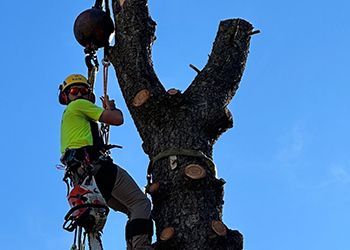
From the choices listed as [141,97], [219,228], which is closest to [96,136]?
[141,97]

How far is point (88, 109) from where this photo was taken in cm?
535

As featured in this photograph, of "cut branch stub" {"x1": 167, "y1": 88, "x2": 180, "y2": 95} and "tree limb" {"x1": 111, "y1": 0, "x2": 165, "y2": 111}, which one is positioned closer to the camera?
"cut branch stub" {"x1": 167, "y1": 88, "x2": 180, "y2": 95}

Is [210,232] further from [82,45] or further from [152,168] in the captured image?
[82,45]

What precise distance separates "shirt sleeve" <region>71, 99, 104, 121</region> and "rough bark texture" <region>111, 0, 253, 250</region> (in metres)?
0.24

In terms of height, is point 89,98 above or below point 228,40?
below

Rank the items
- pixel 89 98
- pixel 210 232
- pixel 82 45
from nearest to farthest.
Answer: pixel 210 232 < pixel 89 98 < pixel 82 45

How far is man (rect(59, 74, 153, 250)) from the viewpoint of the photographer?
4918 millimetres

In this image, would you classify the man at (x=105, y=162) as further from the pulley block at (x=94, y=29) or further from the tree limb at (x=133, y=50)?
the pulley block at (x=94, y=29)

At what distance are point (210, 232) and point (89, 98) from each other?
155cm

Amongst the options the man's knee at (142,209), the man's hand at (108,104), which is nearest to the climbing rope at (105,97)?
the man's hand at (108,104)

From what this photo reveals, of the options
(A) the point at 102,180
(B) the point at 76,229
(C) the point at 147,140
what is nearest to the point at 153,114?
(C) the point at 147,140

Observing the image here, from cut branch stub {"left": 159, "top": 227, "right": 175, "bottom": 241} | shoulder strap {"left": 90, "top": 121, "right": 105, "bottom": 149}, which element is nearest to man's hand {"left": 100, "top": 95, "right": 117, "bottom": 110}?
shoulder strap {"left": 90, "top": 121, "right": 105, "bottom": 149}

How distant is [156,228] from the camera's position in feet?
16.1

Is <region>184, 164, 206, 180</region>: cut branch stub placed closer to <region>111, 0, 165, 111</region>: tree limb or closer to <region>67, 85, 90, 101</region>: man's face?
<region>111, 0, 165, 111</region>: tree limb
